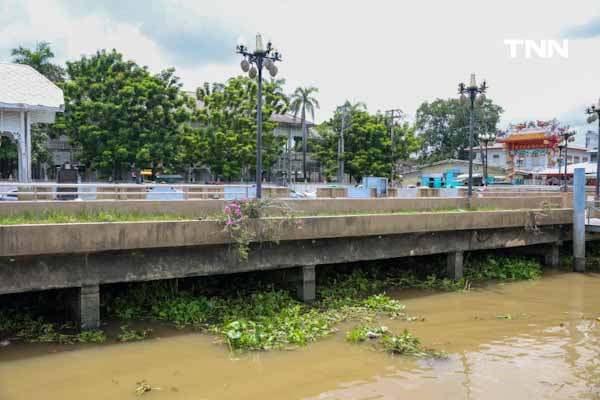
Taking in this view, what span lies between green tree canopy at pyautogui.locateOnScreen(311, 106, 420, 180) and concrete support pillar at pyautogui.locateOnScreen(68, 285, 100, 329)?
1533 inches

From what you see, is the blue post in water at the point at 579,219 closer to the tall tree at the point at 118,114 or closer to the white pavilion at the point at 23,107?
the white pavilion at the point at 23,107

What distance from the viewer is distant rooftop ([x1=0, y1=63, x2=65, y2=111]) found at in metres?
19.6

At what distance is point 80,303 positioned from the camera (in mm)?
9555

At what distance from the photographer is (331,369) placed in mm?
8594

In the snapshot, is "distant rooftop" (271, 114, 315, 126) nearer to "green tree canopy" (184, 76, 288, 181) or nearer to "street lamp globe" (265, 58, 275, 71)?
"green tree canopy" (184, 76, 288, 181)

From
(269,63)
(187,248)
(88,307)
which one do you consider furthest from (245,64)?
(88,307)

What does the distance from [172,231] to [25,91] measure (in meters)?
14.5

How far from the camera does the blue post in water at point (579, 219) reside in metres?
17.6

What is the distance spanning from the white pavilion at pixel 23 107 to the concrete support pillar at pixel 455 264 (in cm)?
1585

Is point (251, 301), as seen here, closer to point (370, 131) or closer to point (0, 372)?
point (0, 372)

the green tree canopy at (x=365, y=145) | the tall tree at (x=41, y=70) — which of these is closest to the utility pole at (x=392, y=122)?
the green tree canopy at (x=365, y=145)

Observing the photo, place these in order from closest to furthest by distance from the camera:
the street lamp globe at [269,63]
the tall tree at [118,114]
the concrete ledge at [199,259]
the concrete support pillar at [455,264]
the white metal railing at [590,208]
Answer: the concrete ledge at [199,259]
the street lamp globe at [269,63]
the concrete support pillar at [455,264]
the white metal railing at [590,208]
the tall tree at [118,114]

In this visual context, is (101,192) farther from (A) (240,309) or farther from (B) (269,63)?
(B) (269,63)

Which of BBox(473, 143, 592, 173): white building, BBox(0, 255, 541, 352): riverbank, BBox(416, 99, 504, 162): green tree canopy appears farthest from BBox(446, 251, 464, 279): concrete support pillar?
BBox(416, 99, 504, 162): green tree canopy
